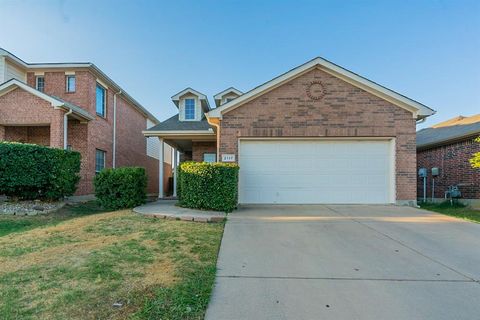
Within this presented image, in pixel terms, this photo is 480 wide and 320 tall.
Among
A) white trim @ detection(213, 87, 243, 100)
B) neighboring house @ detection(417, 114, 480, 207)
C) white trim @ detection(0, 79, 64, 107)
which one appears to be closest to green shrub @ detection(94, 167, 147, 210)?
white trim @ detection(0, 79, 64, 107)

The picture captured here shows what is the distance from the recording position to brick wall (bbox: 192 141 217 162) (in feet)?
51.0

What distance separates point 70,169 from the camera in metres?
10.4

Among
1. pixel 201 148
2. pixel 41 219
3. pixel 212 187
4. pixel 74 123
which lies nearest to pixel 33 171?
pixel 41 219

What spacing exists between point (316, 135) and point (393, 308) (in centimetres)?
756

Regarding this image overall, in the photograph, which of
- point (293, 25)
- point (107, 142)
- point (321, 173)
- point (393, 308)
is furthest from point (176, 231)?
point (293, 25)

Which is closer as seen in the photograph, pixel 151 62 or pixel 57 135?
pixel 57 135

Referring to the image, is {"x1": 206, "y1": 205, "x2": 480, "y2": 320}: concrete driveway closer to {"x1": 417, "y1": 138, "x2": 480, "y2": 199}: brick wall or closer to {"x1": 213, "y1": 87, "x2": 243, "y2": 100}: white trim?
{"x1": 417, "y1": 138, "x2": 480, "y2": 199}: brick wall

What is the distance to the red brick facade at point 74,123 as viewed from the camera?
1216cm

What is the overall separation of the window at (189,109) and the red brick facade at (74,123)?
4.23 meters

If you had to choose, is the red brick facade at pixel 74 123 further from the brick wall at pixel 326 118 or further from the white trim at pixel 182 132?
the brick wall at pixel 326 118

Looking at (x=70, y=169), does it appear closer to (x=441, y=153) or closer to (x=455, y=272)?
(x=455, y=272)

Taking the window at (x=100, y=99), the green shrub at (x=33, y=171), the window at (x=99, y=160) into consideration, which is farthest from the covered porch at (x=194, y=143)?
the green shrub at (x=33, y=171)

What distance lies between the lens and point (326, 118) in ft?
33.8

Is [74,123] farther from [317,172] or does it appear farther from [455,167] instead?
[455,167]
